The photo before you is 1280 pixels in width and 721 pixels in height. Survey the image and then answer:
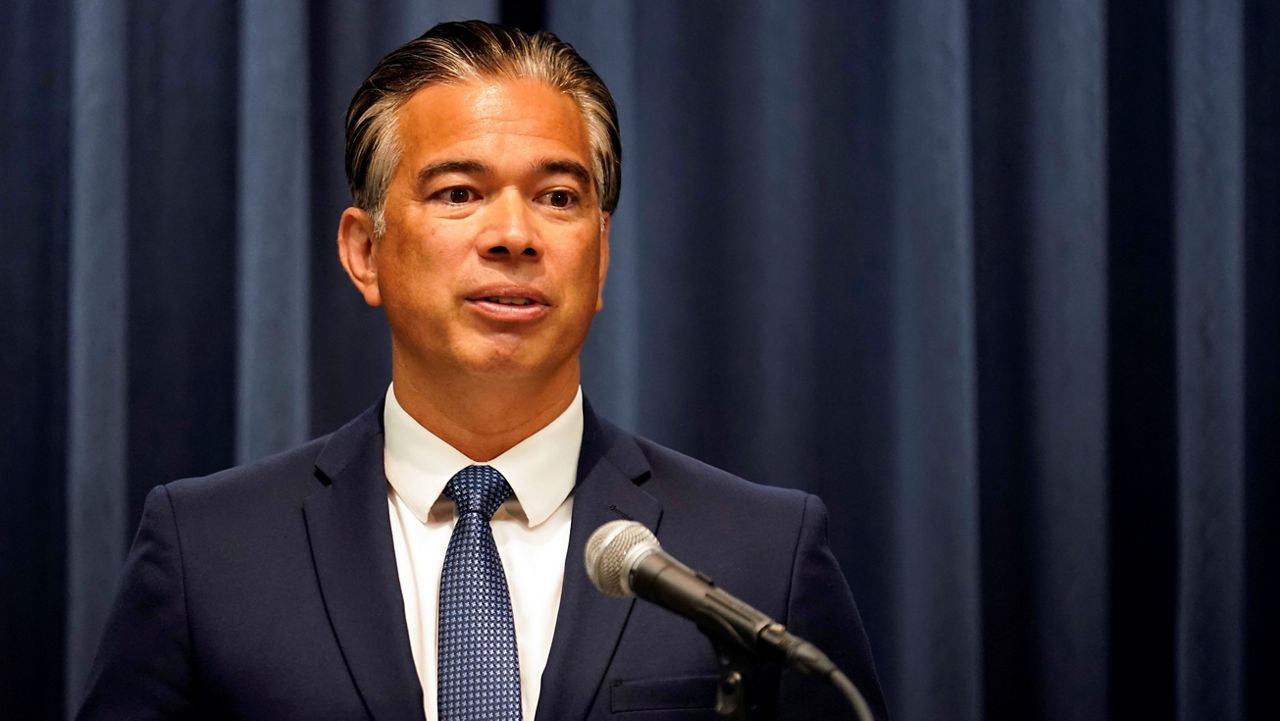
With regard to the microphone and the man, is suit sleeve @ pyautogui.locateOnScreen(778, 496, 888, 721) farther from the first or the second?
the microphone

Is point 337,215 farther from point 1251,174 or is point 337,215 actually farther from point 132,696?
point 1251,174

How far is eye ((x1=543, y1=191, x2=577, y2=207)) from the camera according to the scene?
1.56 meters

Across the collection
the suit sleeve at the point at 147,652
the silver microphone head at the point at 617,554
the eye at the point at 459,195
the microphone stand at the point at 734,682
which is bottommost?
the suit sleeve at the point at 147,652

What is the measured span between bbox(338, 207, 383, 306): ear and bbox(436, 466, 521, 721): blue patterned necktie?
0.30 meters

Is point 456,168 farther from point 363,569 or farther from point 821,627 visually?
point 821,627

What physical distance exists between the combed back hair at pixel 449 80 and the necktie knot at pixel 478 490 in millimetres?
302

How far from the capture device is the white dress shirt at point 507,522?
4.84 ft

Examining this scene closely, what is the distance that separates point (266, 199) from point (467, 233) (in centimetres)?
58

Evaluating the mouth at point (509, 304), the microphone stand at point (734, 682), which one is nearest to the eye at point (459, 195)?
the mouth at point (509, 304)

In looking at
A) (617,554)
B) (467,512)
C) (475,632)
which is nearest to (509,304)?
(467,512)

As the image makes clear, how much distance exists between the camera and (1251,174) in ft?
7.24

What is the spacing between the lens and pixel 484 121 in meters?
1.53

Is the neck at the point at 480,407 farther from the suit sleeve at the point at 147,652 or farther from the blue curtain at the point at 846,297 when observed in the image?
the blue curtain at the point at 846,297

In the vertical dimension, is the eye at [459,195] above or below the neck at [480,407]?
above
